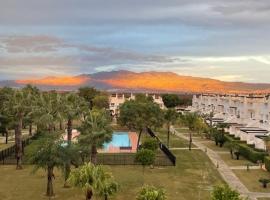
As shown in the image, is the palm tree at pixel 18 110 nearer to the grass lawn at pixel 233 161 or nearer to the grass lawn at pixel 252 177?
the grass lawn at pixel 252 177

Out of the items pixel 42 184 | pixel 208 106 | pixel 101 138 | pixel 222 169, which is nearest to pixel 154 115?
pixel 222 169

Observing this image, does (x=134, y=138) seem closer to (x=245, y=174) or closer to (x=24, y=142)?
(x=24, y=142)

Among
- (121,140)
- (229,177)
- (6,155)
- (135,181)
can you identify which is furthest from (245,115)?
(135,181)

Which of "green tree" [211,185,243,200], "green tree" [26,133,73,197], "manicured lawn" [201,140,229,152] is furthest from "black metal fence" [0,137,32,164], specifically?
"green tree" [211,185,243,200]

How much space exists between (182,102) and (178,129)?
59855mm

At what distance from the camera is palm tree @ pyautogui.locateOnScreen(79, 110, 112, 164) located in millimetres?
41438

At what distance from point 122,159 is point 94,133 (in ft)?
39.9

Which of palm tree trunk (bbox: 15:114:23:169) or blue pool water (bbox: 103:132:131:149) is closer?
palm tree trunk (bbox: 15:114:23:169)

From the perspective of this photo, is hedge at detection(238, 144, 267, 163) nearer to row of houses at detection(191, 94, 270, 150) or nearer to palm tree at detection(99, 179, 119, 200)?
row of houses at detection(191, 94, 270, 150)

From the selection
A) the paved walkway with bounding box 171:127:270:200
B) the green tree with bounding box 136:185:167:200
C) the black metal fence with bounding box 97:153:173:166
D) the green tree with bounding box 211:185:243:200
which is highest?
the green tree with bounding box 211:185:243:200

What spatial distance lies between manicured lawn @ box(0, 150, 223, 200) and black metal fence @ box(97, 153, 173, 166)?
6.09 feet

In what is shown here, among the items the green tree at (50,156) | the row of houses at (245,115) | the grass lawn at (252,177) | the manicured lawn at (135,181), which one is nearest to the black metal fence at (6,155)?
the manicured lawn at (135,181)

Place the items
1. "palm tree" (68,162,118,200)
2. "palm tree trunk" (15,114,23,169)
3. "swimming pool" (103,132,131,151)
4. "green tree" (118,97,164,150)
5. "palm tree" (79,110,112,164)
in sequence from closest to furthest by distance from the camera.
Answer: "palm tree" (68,162,118,200)
"palm tree" (79,110,112,164)
"palm tree trunk" (15,114,23,169)
"green tree" (118,97,164,150)
"swimming pool" (103,132,131,151)

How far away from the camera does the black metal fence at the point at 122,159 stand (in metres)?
50.3
